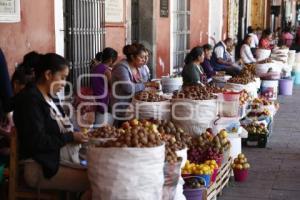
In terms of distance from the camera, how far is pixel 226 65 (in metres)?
11.7

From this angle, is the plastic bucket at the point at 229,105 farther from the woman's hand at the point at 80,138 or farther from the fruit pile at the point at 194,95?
the woman's hand at the point at 80,138

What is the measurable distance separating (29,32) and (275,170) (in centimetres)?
319

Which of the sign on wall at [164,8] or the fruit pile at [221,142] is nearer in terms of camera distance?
the fruit pile at [221,142]

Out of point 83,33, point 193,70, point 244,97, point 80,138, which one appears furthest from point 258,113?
point 80,138

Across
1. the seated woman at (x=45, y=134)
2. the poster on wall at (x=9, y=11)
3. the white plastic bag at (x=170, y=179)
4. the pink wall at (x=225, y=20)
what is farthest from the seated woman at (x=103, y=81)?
the pink wall at (x=225, y=20)

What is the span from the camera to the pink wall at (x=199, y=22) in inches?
530

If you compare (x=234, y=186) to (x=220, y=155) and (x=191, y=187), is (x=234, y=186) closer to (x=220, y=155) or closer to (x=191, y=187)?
(x=220, y=155)

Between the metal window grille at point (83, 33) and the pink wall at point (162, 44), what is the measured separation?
270cm

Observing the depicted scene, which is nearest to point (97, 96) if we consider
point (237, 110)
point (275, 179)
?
point (237, 110)

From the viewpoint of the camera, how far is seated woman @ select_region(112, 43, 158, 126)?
20.7 feet

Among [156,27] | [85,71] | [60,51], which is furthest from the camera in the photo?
[156,27]

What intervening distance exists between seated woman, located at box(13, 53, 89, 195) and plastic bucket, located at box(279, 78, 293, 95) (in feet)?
32.3

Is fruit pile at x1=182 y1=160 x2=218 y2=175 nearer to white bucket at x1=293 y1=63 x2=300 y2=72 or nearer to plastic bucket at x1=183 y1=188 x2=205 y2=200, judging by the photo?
plastic bucket at x1=183 y1=188 x2=205 y2=200

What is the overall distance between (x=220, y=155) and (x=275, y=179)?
Result: 1.10 m
